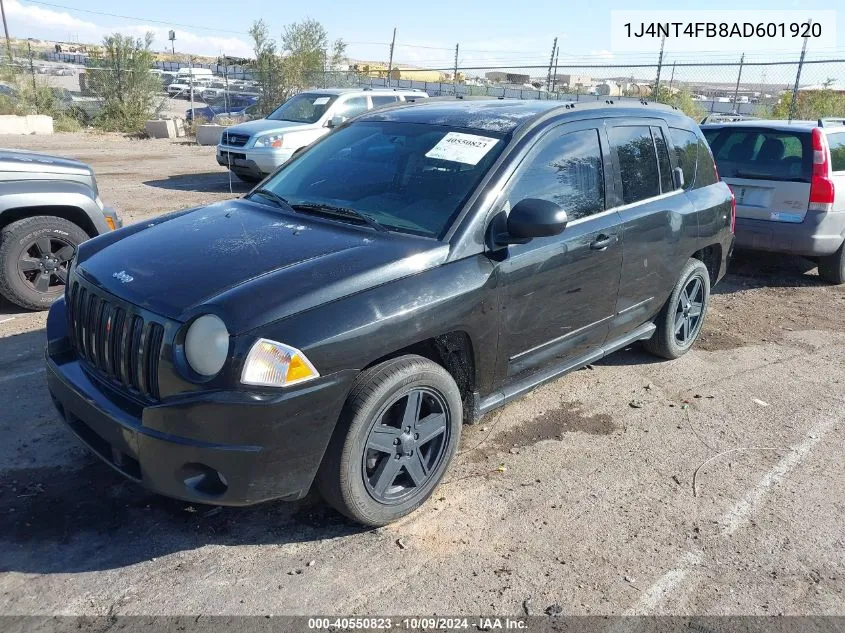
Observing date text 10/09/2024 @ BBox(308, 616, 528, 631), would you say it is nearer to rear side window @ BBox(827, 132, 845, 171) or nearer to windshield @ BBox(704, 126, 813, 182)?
windshield @ BBox(704, 126, 813, 182)

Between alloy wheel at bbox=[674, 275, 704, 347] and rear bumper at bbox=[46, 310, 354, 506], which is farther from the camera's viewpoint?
alloy wheel at bbox=[674, 275, 704, 347]

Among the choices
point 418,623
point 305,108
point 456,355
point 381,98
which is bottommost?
point 418,623

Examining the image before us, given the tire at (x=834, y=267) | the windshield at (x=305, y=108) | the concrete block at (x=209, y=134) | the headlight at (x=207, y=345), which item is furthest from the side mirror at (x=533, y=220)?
the concrete block at (x=209, y=134)

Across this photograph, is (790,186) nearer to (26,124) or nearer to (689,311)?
(689,311)

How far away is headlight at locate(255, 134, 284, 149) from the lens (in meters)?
12.3

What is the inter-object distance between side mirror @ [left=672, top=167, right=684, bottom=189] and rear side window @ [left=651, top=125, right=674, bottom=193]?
0.16 feet

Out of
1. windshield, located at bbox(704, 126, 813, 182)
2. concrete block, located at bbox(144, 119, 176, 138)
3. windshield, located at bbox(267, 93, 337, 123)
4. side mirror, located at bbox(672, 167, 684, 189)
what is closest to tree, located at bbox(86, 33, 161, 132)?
concrete block, located at bbox(144, 119, 176, 138)

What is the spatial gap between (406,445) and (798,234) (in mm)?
5835

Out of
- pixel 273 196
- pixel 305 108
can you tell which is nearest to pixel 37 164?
pixel 273 196

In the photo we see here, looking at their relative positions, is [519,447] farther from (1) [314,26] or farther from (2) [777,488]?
(1) [314,26]

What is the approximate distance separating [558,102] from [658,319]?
6.02 feet

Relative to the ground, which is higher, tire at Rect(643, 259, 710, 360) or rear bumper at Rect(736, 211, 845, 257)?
rear bumper at Rect(736, 211, 845, 257)

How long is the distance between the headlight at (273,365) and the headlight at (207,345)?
110 mm

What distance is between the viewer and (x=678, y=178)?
16.3 ft
